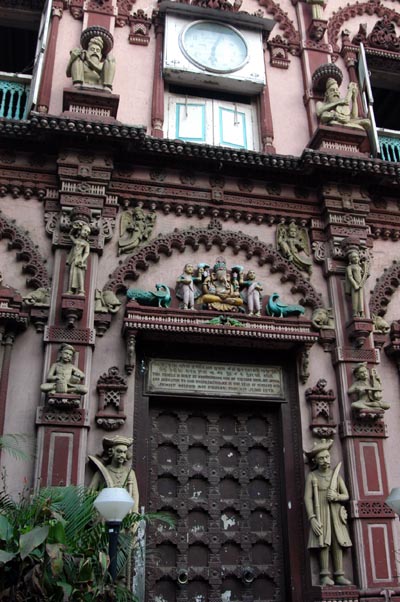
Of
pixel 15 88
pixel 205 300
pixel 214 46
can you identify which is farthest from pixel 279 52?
pixel 205 300

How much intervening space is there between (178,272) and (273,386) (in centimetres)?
206

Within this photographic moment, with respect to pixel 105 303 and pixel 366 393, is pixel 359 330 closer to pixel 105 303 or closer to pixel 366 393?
pixel 366 393

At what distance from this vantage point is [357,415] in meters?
8.62

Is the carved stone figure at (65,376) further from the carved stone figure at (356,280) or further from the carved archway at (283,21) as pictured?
the carved archway at (283,21)

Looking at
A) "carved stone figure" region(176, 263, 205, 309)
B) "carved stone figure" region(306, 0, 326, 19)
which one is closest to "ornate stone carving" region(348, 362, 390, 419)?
"carved stone figure" region(176, 263, 205, 309)

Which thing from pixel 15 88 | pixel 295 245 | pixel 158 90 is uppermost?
pixel 158 90

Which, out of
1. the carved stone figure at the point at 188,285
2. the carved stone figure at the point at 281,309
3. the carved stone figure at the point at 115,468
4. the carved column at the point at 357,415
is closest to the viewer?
the carved stone figure at the point at 115,468

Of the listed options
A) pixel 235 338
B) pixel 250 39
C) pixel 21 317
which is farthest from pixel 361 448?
pixel 250 39

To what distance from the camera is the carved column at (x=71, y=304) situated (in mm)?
7672

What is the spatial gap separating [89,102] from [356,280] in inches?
181

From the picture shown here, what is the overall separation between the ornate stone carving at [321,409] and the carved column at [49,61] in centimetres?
571

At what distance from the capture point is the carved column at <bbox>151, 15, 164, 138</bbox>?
33.8ft

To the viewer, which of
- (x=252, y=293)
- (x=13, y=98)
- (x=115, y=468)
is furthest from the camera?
(x=13, y=98)

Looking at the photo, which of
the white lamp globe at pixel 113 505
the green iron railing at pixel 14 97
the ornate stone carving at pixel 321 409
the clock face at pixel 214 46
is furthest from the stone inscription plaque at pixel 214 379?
the clock face at pixel 214 46
